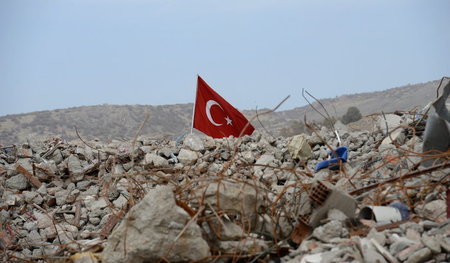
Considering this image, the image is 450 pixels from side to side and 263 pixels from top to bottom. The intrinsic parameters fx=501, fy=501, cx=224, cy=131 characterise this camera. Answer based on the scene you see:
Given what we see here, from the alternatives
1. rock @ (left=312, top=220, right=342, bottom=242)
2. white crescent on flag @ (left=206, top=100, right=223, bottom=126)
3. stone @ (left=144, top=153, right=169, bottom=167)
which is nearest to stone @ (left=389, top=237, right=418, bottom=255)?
rock @ (left=312, top=220, right=342, bottom=242)

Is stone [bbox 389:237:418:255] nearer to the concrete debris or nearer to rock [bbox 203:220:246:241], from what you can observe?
rock [bbox 203:220:246:241]

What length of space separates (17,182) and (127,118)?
93.8 ft

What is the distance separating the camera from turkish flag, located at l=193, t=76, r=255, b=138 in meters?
10.3

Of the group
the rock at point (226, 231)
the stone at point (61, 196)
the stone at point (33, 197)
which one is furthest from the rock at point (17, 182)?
the rock at point (226, 231)

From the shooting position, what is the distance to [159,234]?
3.18 meters

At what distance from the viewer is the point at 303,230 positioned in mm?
3631

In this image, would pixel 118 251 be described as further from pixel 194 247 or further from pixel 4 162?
pixel 4 162

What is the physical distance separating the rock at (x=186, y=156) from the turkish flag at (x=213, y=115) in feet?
5.67

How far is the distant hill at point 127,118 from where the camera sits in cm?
3300

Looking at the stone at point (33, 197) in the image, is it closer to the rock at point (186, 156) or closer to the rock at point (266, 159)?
the rock at point (186, 156)

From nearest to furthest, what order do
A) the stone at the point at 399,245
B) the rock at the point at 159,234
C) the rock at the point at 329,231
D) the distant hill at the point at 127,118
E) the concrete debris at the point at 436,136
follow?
the stone at the point at 399,245 < the rock at the point at 159,234 < the rock at the point at 329,231 < the concrete debris at the point at 436,136 < the distant hill at the point at 127,118

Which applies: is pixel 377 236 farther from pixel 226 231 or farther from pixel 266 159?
pixel 266 159

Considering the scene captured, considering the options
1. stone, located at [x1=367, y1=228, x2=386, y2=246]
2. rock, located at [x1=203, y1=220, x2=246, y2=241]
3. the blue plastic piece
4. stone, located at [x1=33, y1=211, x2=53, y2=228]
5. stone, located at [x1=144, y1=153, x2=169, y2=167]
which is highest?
stone, located at [x1=144, y1=153, x2=169, y2=167]

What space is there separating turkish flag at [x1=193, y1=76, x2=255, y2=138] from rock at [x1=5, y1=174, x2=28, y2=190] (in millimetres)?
3537
